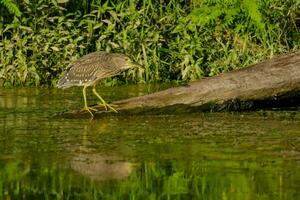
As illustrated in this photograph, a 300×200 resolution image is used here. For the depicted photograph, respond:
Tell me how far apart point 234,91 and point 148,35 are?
10.6ft

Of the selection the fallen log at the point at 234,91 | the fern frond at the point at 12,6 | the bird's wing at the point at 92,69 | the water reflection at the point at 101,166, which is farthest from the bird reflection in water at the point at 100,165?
the fern frond at the point at 12,6

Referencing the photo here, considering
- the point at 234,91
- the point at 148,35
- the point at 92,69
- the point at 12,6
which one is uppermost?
the point at 12,6

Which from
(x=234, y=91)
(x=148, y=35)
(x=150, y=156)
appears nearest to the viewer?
(x=150, y=156)

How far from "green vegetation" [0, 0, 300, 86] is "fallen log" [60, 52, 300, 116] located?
2453 millimetres

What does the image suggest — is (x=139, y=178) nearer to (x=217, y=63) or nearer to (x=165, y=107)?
(x=165, y=107)

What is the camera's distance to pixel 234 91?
8156mm

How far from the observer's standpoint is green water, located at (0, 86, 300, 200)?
530 cm

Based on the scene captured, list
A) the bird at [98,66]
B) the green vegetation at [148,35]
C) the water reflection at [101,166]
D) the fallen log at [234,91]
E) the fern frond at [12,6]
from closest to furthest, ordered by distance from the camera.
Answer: the water reflection at [101,166] < the fallen log at [234,91] < the bird at [98,66] < the fern frond at [12,6] < the green vegetation at [148,35]

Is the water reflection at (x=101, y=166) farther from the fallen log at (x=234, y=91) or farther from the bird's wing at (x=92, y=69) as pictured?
the bird's wing at (x=92, y=69)

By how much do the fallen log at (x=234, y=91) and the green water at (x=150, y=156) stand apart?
0.10 meters

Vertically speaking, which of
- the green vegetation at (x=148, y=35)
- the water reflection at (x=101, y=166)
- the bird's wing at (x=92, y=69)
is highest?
the green vegetation at (x=148, y=35)

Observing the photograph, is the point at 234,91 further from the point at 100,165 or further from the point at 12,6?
the point at 12,6

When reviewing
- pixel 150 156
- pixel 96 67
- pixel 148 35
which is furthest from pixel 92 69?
pixel 148 35

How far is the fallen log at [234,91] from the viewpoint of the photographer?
8.00 m
